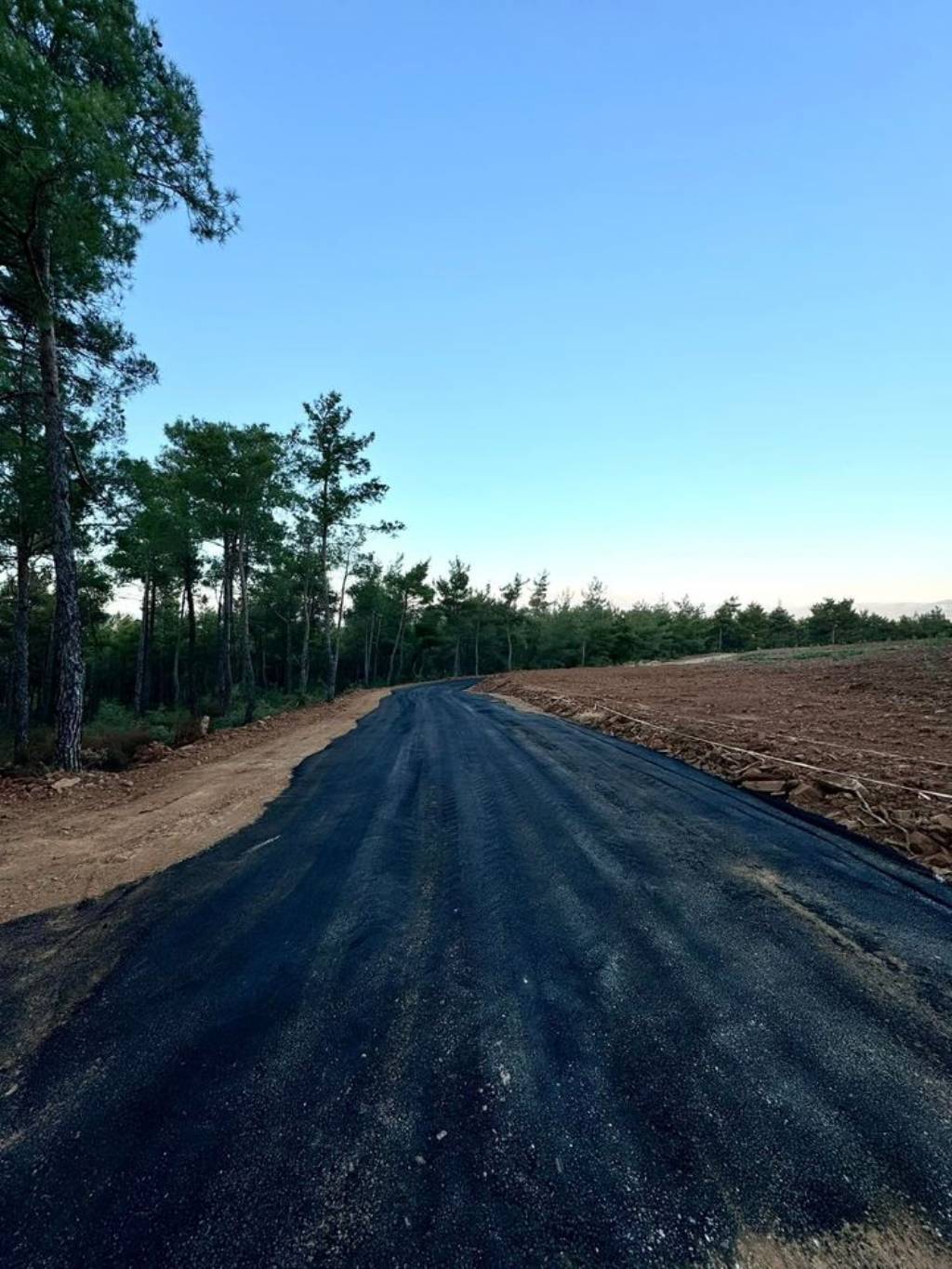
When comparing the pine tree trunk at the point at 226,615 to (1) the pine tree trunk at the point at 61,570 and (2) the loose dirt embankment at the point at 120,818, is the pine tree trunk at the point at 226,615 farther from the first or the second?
(1) the pine tree trunk at the point at 61,570

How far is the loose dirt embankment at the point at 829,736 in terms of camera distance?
158 inches

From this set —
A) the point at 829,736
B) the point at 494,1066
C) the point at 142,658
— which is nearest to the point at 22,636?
the point at 142,658

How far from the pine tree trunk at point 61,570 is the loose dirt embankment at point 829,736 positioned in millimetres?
8411

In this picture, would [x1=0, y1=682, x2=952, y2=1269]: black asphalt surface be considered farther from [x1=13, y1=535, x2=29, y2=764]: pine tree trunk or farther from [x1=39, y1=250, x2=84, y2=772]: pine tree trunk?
[x1=13, y1=535, x2=29, y2=764]: pine tree trunk

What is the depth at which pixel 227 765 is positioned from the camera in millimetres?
7375

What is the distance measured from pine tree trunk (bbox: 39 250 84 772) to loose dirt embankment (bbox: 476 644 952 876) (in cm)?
841

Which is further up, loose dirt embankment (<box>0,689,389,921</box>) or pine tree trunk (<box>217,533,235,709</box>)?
pine tree trunk (<box>217,533,235,709</box>)

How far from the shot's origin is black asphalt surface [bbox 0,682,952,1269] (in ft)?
4.35

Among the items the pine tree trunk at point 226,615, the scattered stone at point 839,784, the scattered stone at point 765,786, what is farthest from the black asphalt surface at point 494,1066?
the pine tree trunk at point 226,615

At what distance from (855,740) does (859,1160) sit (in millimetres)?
6436

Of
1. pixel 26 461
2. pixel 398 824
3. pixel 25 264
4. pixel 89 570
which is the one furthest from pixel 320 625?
pixel 398 824

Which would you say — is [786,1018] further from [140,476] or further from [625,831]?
[140,476]

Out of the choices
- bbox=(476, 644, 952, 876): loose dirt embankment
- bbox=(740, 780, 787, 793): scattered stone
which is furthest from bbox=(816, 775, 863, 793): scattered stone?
bbox=(740, 780, 787, 793): scattered stone

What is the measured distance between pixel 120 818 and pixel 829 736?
889 cm
